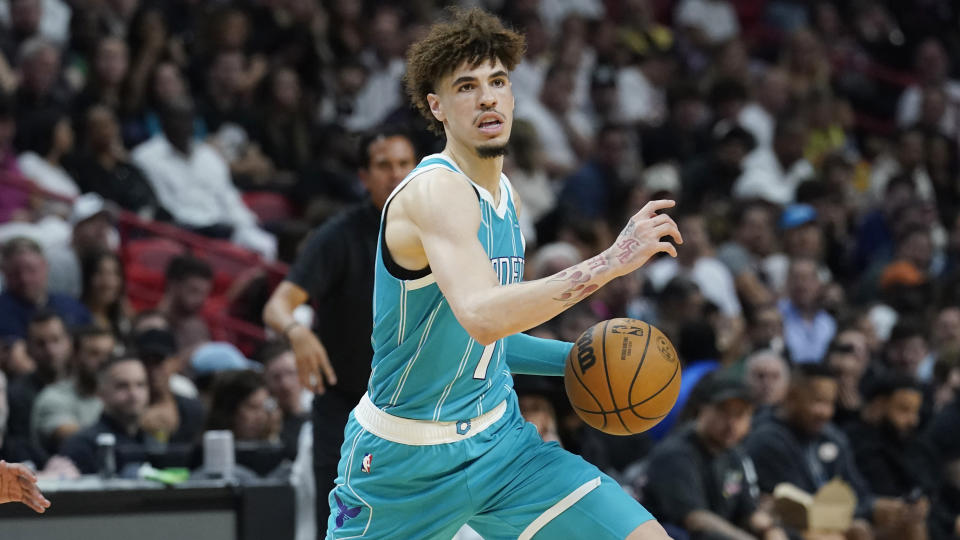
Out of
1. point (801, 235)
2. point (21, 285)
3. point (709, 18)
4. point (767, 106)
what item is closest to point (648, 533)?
point (21, 285)

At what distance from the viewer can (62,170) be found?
10.9 m

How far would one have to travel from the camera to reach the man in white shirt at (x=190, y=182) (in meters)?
11.3

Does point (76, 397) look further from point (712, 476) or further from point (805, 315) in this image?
point (805, 315)

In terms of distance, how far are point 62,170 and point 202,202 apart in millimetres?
1149

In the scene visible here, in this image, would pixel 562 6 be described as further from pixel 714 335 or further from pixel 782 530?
pixel 782 530

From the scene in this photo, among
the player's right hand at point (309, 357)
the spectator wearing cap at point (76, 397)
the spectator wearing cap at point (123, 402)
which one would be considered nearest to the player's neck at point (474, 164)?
the player's right hand at point (309, 357)

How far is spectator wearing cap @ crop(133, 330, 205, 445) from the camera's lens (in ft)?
26.7

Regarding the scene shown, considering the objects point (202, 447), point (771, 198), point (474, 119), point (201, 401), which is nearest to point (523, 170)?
point (771, 198)

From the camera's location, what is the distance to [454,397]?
4250 mm

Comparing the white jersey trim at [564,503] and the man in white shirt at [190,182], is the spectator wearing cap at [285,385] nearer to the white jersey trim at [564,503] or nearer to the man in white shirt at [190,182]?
the man in white shirt at [190,182]

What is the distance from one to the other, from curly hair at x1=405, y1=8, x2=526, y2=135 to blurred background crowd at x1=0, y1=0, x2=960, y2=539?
187 centimetres

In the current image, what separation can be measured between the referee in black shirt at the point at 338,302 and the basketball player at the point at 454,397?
5.59 ft

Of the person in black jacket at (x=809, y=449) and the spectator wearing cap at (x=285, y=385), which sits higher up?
the spectator wearing cap at (x=285, y=385)

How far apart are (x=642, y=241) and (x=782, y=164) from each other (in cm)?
1133
